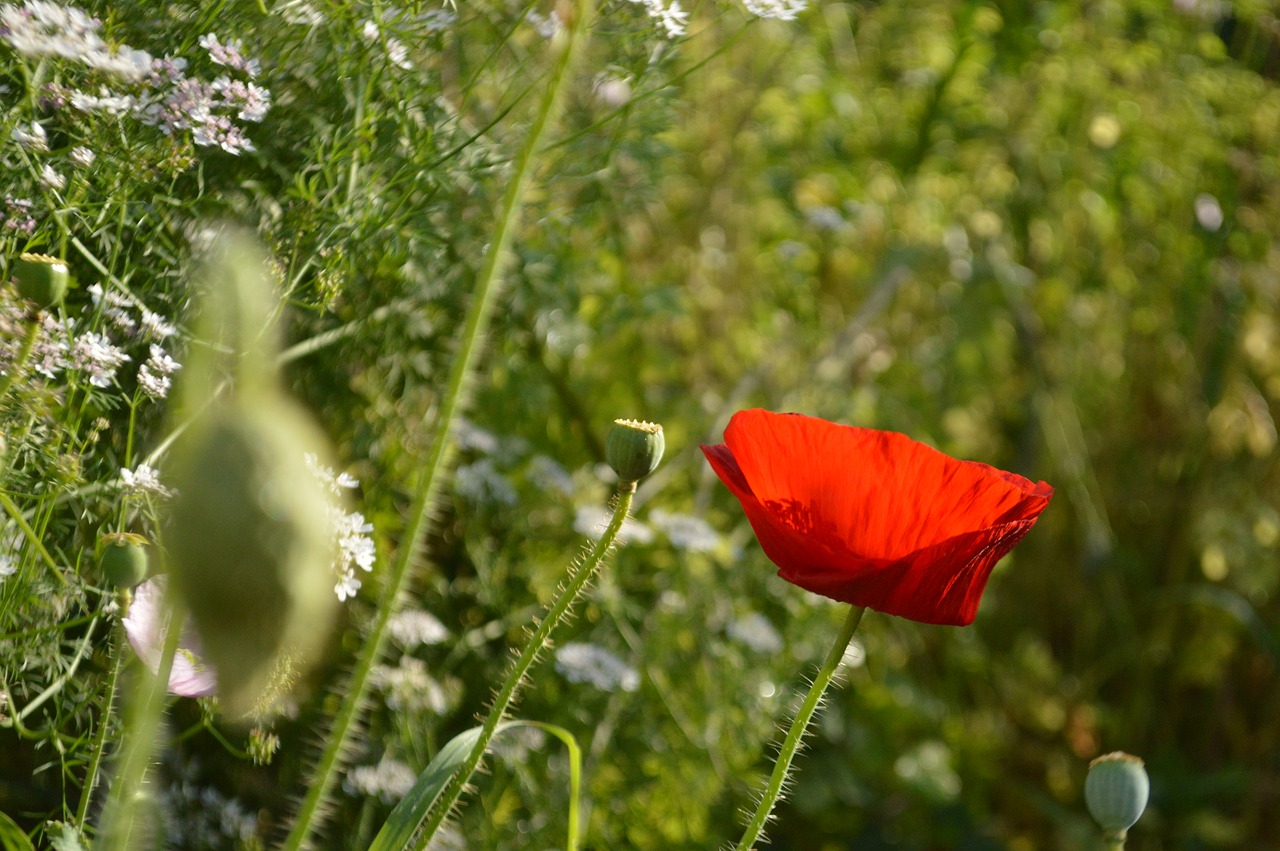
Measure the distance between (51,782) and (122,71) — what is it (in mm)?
621

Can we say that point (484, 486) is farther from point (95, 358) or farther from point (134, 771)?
point (134, 771)

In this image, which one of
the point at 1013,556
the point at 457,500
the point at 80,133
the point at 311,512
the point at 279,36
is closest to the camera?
the point at 311,512

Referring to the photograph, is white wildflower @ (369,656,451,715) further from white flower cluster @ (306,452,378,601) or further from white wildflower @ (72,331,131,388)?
white wildflower @ (72,331,131,388)

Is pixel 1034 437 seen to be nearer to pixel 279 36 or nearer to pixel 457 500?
pixel 457 500

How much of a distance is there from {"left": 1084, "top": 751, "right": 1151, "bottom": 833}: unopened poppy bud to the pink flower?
429 mm

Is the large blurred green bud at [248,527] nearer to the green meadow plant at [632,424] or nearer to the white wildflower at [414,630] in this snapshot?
the green meadow plant at [632,424]

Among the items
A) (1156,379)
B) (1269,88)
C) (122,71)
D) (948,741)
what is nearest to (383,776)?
(122,71)

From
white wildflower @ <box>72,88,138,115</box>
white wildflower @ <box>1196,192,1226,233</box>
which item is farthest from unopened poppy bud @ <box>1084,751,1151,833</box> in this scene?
white wildflower @ <box>1196,192,1226,233</box>

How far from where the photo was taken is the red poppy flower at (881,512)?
598mm

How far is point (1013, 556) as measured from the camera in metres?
2.24

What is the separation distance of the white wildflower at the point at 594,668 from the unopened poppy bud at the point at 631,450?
69 cm

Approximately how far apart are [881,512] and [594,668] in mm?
704

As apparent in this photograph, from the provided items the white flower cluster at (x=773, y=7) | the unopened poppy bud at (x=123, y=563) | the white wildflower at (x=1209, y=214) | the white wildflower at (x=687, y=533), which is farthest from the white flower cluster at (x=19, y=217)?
the white wildflower at (x=1209, y=214)

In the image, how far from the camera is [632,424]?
1.90 ft
